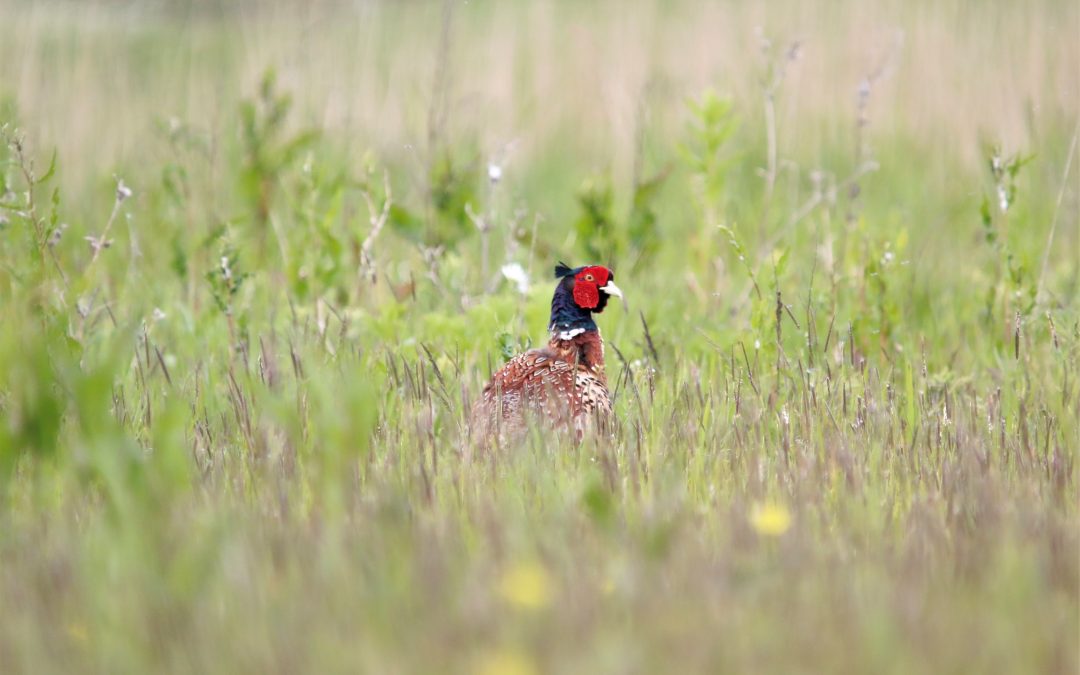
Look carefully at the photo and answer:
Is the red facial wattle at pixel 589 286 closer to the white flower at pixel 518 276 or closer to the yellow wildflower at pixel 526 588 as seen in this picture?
the white flower at pixel 518 276

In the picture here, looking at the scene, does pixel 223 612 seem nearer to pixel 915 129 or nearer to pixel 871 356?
pixel 871 356

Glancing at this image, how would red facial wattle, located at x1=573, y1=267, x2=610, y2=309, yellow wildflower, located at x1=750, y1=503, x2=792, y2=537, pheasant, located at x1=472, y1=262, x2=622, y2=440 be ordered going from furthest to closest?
red facial wattle, located at x1=573, y1=267, x2=610, y2=309
pheasant, located at x1=472, y1=262, x2=622, y2=440
yellow wildflower, located at x1=750, y1=503, x2=792, y2=537

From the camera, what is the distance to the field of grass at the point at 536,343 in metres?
2.20

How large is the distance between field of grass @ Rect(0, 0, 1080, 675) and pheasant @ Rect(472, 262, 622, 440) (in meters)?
0.14

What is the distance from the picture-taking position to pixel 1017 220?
507 cm

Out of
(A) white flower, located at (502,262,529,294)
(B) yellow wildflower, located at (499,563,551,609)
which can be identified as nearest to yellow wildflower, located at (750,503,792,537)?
(B) yellow wildflower, located at (499,563,551,609)

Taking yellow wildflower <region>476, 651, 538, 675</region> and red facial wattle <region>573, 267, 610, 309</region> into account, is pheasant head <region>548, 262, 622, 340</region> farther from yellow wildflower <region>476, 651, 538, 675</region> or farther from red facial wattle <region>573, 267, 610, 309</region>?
yellow wildflower <region>476, 651, 538, 675</region>

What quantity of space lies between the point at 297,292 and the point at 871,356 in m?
2.43

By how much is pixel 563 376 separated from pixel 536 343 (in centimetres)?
102

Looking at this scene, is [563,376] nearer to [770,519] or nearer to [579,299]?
[579,299]

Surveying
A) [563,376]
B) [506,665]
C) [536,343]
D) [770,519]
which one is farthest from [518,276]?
[506,665]

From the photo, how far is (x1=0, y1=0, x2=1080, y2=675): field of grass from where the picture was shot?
7.22 feet

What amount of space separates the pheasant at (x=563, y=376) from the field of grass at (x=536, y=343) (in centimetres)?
14

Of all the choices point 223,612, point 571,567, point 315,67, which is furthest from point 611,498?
point 315,67
